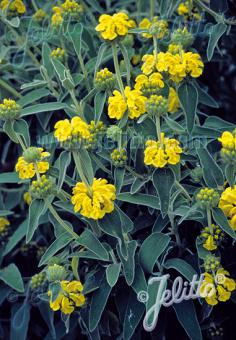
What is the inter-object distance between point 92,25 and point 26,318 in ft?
3.40

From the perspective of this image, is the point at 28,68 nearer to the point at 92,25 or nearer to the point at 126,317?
the point at 92,25

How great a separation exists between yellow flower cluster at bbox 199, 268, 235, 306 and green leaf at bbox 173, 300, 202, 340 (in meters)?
0.10

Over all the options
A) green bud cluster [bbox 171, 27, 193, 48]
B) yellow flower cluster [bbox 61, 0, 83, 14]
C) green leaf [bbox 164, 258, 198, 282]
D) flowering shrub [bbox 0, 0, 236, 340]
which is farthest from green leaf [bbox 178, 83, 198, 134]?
yellow flower cluster [bbox 61, 0, 83, 14]

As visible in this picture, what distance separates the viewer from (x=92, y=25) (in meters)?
2.19

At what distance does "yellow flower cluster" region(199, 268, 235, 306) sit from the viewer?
4.93 ft

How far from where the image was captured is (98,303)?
1.60 metres

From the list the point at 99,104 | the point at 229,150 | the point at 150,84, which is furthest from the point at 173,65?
the point at 229,150

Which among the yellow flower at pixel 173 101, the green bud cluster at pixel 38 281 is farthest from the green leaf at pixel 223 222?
the green bud cluster at pixel 38 281

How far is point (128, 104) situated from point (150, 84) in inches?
3.6

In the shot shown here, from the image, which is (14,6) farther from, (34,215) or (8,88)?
(34,215)

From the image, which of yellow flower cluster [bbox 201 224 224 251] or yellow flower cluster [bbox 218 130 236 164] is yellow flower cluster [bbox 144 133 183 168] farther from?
yellow flower cluster [bbox 201 224 224 251]

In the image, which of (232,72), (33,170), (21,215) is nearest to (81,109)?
(33,170)

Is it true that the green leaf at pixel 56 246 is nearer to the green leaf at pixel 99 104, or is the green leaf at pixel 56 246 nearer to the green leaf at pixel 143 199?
the green leaf at pixel 143 199

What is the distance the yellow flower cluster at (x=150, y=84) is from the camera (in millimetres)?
1560
